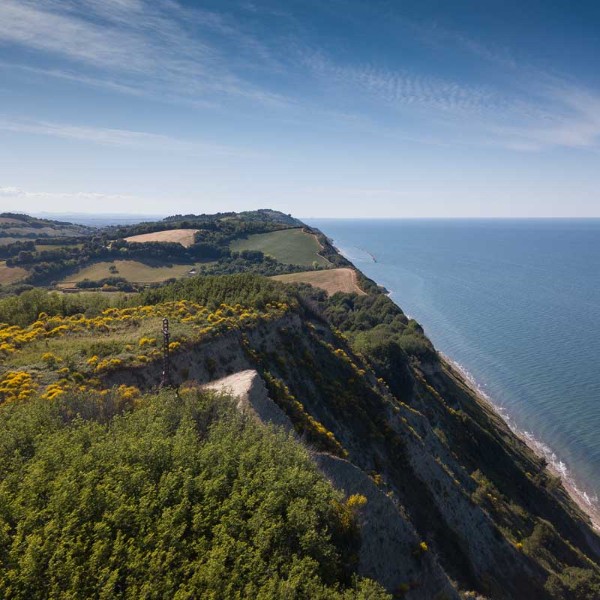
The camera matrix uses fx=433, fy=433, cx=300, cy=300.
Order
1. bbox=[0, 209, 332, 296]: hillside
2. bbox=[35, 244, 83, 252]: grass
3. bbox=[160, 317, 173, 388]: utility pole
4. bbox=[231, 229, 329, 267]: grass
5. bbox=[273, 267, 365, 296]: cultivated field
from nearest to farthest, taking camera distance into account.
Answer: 1. bbox=[160, 317, 173, 388]: utility pole
2. bbox=[273, 267, 365, 296]: cultivated field
3. bbox=[0, 209, 332, 296]: hillside
4. bbox=[35, 244, 83, 252]: grass
5. bbox=[231, 229, 329, 267]: grass

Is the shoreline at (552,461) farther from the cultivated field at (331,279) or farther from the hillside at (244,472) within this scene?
the cultivated field at (331,279)

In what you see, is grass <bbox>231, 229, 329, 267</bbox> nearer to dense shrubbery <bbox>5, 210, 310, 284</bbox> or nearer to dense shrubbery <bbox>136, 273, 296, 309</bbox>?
dense shrubbery <bbox>5, 210, 310, 284</bbox>

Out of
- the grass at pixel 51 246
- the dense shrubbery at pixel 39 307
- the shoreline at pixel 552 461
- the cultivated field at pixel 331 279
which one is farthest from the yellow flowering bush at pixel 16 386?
the grass at pixel 51 246

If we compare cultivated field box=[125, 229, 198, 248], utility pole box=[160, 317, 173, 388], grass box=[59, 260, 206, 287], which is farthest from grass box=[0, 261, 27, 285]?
utility pole box=[160, 317, 173, 388]

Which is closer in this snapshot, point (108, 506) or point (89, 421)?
point (108, 506)

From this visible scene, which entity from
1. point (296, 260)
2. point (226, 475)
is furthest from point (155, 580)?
point (296, 260)

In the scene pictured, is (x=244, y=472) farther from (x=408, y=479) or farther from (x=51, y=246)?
(x=51, y=246)

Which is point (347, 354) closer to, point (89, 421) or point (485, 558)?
point (485, 558)

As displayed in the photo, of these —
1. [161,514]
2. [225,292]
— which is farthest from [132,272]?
[161,514]
